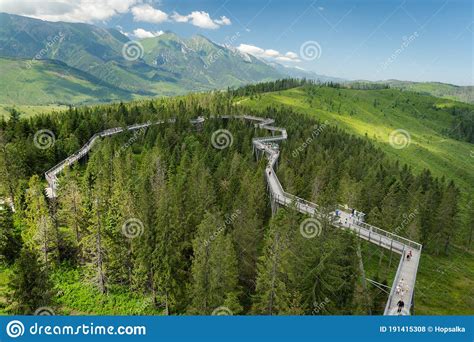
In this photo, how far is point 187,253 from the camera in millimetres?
55250

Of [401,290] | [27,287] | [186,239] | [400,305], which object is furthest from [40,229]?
[401,290]

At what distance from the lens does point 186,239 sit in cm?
5459

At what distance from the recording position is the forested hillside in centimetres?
3972

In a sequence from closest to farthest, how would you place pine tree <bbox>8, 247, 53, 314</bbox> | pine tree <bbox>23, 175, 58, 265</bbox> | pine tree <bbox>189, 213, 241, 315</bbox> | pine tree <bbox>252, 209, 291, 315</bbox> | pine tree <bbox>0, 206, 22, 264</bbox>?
pine tree <bbox>8, 247, 53, 314</bbox>
pine tree <bbox>252, 209, 291, 315</bbox>
pine tree <bbox>189, 213, 241, 315</bbox>
pine tree <bbox>23, 175, 58, 265</bbox>
pine tree <bbox>0, 206, 22, 264</bbox>

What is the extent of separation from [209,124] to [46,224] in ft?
264

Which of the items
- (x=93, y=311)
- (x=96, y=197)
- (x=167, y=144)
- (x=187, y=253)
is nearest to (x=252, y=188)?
(x=187, y=253)

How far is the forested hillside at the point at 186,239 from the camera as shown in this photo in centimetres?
3972

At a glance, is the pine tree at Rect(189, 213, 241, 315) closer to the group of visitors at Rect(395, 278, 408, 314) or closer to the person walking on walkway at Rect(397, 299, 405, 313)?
the person walking on walkway at Rect(397, 299, 405, 313)

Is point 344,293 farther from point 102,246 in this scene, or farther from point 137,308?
point 102,246

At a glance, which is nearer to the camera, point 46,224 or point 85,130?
point 46,224

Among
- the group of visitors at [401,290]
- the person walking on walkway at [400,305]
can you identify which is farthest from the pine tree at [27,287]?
the group of visitors at [401,290]

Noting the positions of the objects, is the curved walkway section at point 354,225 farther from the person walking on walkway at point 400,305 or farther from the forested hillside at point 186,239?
the forested hillside at point 186,239

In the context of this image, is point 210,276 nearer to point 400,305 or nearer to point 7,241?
point 400,305

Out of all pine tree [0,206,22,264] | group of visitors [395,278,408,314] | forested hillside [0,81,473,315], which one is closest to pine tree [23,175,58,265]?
forested hillside [0,81,473,315]
